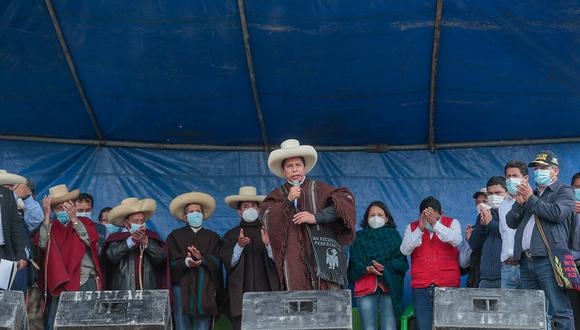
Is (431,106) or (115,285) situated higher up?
(431,106)

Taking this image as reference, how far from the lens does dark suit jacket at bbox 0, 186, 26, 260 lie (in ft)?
31.7

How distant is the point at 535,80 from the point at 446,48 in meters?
0.81

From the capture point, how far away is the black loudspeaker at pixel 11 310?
8086 millimetres

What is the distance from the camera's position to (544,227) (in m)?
9.27

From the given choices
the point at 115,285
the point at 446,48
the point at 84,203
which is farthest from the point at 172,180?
the point at 446,48

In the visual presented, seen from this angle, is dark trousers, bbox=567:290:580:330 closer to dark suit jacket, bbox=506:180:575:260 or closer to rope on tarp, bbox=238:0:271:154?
dark suit jacket, bbox=506:180:575:260

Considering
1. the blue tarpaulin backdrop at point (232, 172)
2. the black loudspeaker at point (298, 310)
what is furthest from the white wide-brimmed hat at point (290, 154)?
the blue tarpaulin backdrop at point (232, 172)

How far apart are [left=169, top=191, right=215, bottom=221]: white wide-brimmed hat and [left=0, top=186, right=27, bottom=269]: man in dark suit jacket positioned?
1.55 m

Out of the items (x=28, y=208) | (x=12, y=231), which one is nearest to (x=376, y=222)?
(x=28, y=208)

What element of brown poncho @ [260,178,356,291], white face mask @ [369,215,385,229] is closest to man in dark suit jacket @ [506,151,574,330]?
brown poncho @ [260,178,356,291]

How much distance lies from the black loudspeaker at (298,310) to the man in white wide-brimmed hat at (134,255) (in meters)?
1.95

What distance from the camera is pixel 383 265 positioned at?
10.3m

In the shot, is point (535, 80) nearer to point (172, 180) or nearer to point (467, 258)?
point (467, 258)

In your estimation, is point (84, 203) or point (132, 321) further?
point (84, 203)
